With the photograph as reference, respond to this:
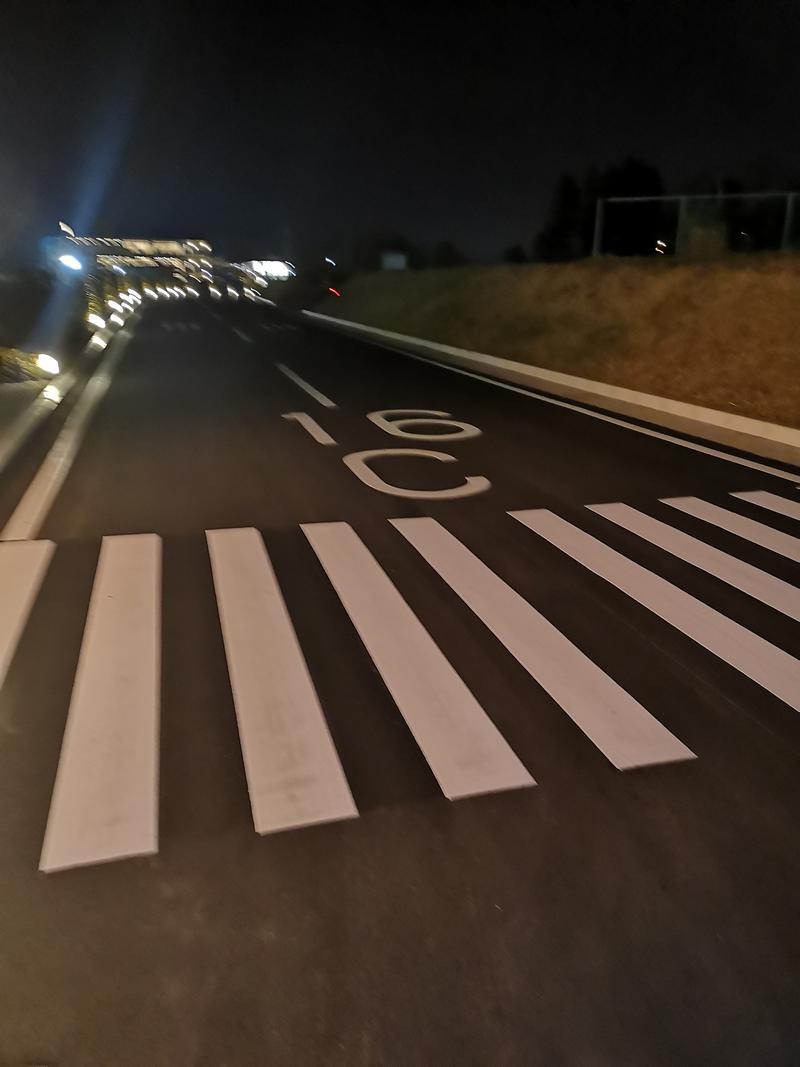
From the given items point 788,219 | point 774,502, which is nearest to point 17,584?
point 774,502

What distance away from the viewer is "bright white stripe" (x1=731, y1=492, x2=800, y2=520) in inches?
310

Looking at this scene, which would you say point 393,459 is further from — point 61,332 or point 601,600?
point 61,332

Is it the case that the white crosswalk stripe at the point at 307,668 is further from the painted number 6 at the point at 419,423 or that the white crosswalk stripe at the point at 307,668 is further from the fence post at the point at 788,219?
the fence post at the point at 788,219

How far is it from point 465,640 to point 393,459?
5236mm

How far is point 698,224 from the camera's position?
66.0 ft

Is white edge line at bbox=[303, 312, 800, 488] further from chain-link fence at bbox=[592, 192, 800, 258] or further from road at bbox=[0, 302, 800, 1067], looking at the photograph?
chain-link fence at bbox=[592, 192, 800, 258]

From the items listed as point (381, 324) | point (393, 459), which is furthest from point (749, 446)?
point (381, 324)

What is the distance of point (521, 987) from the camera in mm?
2713

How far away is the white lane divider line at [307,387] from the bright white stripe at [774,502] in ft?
24.5

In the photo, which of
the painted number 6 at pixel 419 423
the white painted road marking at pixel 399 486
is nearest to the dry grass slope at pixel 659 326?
the painted number 6 at pixel 419 423

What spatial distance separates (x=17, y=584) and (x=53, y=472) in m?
3.70

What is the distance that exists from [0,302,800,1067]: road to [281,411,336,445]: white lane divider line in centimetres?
335

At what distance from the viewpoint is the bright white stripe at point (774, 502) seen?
788 cm

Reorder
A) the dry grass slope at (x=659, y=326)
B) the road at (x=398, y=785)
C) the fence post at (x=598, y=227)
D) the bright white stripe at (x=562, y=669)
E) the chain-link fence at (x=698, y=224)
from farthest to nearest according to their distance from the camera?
the fence post at (x=598, y=227)
the chain-link fence at (x=698, y=224)
the dry grass slope at (x=659, y=326)
the bright white stripe at (x=562, y=669)
the road at (x=398, y=785)
